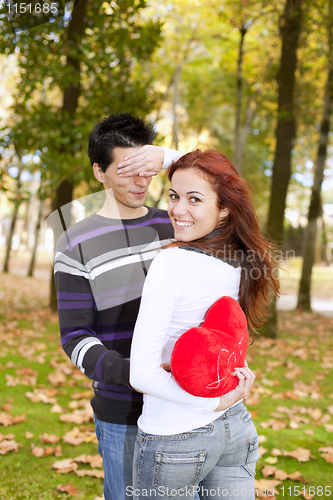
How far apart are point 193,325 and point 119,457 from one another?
84cm

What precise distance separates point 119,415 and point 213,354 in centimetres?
76

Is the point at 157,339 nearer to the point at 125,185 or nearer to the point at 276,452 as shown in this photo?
the point at 125,185

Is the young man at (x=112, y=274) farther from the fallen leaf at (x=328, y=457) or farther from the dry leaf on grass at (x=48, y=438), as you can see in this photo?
the fallen leaf at (x=328, y=457)

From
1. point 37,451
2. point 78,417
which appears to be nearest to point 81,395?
point 78,417

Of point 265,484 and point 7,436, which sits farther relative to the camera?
point 7,436

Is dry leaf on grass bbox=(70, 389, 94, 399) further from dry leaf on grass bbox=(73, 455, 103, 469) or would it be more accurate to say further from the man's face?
the man's face

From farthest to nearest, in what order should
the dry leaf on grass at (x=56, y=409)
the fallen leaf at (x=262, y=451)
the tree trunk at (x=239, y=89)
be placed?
the tree trunk at (x=239, y=89) → the dry leaf on grass at (x=56, y=409) → the fallen leaf at (x=262, y=451)

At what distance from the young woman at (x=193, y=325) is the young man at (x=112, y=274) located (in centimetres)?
30

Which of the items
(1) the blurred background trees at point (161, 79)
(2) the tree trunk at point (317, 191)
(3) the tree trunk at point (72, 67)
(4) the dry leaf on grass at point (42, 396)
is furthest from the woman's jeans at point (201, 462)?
(2) the tree trunk at point (317, 191)

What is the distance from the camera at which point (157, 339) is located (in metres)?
1.45

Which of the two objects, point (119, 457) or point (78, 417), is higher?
point (119, 457)

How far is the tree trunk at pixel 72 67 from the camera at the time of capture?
7.50m

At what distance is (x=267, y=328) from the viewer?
8570 mm

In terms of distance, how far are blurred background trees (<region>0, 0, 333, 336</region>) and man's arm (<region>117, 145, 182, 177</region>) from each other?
318mm
